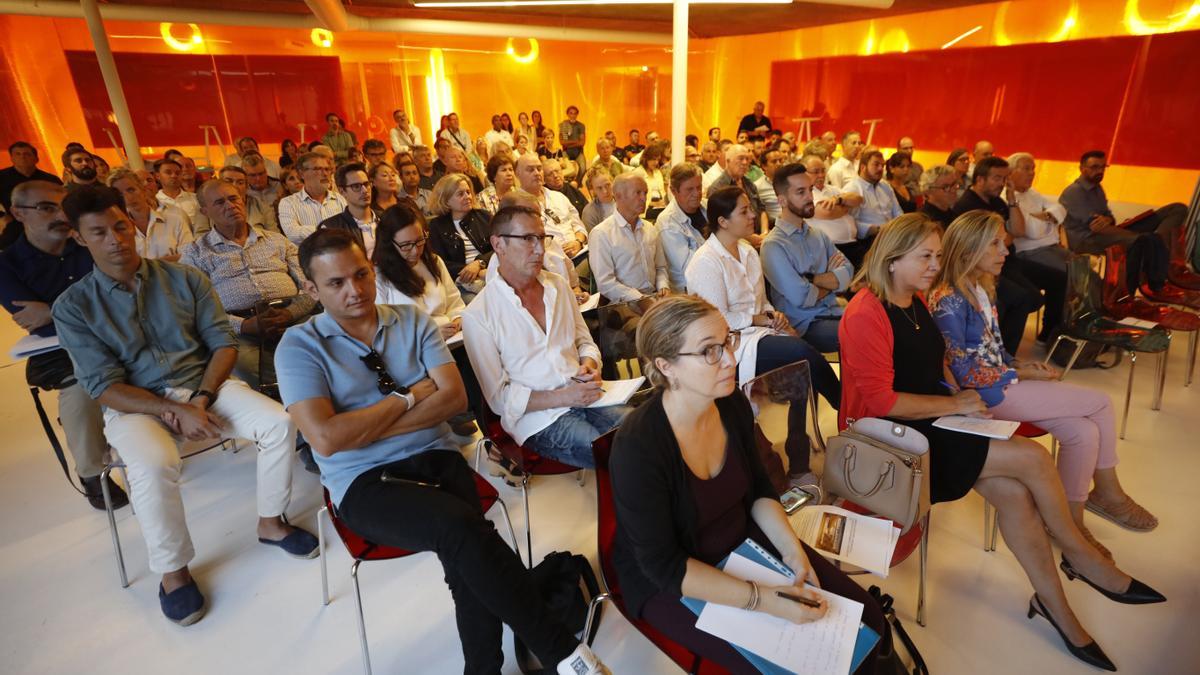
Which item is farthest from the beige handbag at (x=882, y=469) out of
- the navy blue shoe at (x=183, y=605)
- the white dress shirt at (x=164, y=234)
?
the white dress shirt at (x=164, y=234)

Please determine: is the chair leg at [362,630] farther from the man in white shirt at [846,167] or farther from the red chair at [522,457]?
the man in white shirt at [846,167]

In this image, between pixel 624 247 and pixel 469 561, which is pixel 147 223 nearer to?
pixel 624 247

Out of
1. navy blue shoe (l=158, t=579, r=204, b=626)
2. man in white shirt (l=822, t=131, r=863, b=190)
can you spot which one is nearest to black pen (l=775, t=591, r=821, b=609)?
navy blue shoe (l=158, t=579, r=204, b=626)

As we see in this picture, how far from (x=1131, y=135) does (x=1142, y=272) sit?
5204 millimetres

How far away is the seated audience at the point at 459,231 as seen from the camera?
3.78 metres

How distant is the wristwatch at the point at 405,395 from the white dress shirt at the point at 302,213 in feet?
9.19

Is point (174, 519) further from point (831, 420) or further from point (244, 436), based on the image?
point (831, 420)

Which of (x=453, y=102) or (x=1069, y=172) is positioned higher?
(x=453, y=102)

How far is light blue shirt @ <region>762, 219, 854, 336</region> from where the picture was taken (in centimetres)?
325

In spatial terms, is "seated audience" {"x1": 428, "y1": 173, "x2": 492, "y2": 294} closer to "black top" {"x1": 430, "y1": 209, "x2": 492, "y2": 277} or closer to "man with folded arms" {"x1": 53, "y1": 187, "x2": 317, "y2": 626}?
"black top" {"x1": 430, "y1": 209, "x2": 492, "y2": 277}

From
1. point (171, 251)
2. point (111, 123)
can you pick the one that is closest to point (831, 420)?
point (171, 251)

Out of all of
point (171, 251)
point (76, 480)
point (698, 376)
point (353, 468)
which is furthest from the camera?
point (171, 251)

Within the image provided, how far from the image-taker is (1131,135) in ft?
24.9

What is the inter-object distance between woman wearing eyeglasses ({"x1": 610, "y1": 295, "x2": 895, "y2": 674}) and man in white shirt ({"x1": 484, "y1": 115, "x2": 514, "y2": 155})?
9.40 metres
